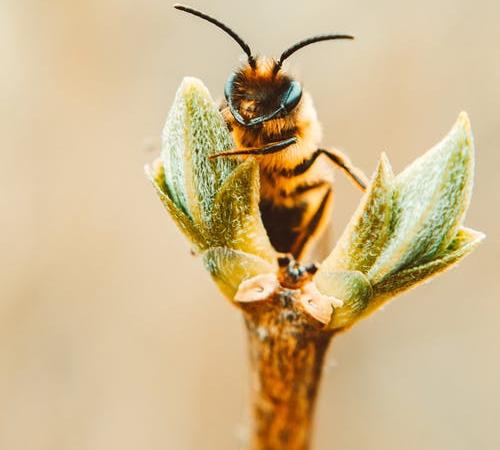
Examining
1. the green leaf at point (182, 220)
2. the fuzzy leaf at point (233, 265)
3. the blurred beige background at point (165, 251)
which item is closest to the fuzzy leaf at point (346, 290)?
the fuzzy leaf at point (233, 265)

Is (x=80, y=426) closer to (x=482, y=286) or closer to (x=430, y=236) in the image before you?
(x=482, y=286)

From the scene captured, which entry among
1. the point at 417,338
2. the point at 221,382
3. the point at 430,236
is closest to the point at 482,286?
the point at 417,338

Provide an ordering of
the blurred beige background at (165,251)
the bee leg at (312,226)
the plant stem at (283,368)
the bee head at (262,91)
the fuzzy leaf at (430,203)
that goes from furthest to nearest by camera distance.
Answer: the blurred beige background at (165,251) → the bee leg at (312,226) → the bee head at (262,91) → the plant stem at (283,368) → the fuzzy leaf at (430,203)

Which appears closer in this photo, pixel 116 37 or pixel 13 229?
pixel 13 229

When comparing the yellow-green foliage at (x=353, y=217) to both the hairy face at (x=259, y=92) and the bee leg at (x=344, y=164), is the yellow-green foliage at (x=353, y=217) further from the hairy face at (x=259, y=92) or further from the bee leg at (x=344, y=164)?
the bee leg at (x=344, y=164)

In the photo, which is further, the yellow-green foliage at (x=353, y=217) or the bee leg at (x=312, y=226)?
the bee leg at (x=312, y=226)

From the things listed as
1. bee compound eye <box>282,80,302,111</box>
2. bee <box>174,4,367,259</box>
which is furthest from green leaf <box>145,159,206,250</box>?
bee compound eye <box>282,80,302,111</box>
